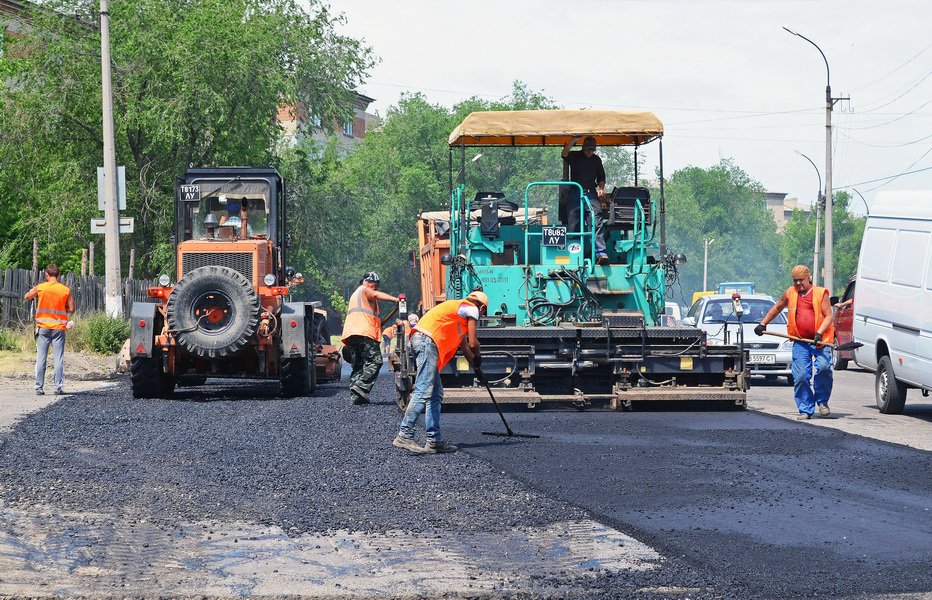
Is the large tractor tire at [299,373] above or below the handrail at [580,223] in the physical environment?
below

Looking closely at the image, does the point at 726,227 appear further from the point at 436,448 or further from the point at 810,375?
the point at 436,448

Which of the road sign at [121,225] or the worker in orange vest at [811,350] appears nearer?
the worker in orange vest at [811,350]

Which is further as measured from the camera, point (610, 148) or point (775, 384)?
Result: point (775, 384)

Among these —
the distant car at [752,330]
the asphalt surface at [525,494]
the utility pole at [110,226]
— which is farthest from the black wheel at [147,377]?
the distant car at [752,330]

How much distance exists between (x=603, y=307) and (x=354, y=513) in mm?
7524

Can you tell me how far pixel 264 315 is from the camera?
1655 centimetres

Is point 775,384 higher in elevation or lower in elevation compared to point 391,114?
lower

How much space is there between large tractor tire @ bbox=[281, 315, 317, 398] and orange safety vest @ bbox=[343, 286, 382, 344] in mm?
1134

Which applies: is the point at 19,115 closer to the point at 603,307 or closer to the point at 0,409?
the point at 0,409

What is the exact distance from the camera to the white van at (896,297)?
46.5 feet

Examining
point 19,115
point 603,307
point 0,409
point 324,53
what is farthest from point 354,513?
point 324,53

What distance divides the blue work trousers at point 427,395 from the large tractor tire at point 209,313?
18.6ft

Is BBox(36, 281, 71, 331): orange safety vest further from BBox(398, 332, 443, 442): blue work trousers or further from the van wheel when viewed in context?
the van wheel

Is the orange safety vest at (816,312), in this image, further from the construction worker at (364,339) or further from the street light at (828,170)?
the street light at (828,170)
